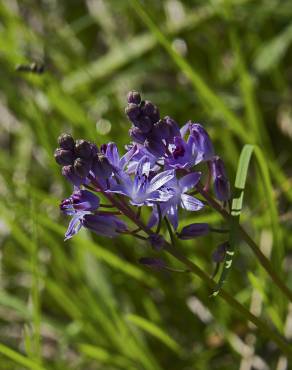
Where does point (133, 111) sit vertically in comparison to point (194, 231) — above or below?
above

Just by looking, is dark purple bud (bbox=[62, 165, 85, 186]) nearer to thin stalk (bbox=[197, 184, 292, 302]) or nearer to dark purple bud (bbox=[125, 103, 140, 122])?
dark purple bud (bbox=[125, 103, 140, 122])

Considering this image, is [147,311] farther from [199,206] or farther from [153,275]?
[199,206]

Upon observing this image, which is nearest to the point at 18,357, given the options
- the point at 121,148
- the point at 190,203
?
the point at 190,203

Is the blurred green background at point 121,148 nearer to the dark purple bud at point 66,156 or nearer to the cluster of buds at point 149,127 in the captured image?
the cluster of buds at point 149,127

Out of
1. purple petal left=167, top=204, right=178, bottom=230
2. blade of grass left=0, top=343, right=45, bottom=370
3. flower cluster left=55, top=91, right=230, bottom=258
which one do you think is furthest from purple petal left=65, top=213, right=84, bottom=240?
blade of grass left=0, top=343, right=45, bottom=370

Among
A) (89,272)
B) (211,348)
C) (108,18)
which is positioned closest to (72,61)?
(108,18)

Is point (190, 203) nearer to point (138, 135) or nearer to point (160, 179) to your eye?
point (160, 179)

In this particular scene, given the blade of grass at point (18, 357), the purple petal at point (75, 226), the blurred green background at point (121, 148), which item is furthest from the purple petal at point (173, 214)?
the blade of grass at point (18, 357)

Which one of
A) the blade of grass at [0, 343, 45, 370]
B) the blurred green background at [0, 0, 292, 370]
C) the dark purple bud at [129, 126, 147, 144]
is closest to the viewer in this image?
the dark purple bud at [129, 126, 147, 144]
